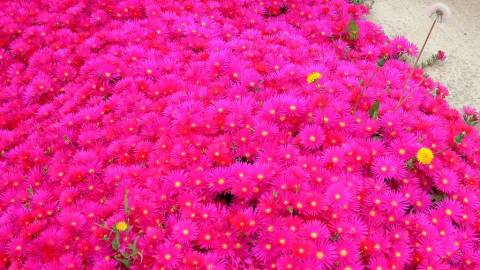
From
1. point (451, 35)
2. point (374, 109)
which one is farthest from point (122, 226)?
point (451, 35)

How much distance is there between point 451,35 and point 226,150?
12.2 ft

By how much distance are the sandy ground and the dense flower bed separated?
513mm

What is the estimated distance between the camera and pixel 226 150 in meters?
2.71

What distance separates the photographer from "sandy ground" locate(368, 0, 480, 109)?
4.14 m

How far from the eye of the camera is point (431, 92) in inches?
145

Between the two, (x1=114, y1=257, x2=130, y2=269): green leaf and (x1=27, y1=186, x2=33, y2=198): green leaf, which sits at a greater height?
(x1=114, y1=257, x2=130, y2=269): green leaf

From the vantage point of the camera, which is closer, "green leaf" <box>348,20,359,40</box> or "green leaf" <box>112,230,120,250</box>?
"green leaf" <box>112,230,120,250</box>

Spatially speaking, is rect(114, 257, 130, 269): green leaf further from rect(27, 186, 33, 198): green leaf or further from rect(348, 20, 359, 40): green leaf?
rect(348, 20, 359, 40): green leaf

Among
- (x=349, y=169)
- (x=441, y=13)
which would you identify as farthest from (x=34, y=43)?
(x=441, y=13)

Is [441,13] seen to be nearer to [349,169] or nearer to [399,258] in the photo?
[349,169]

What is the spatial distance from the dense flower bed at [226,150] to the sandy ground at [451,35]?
1.68 ft

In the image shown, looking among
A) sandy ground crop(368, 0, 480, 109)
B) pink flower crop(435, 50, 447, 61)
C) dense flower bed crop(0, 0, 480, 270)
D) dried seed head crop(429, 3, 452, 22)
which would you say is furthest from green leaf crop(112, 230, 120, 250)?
pink flower crop(435, 50, 447, 61)

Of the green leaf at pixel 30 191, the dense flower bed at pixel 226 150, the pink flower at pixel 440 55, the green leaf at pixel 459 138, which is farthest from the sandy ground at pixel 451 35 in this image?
the green leaf at pixel 30 191

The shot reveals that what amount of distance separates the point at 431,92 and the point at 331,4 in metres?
1.53
